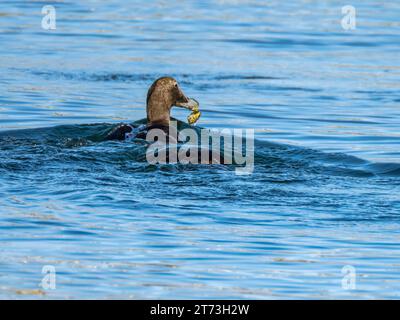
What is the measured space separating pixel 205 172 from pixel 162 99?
8.70 ft

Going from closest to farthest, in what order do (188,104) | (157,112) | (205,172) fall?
(205,172) → (157,112) → (188,104)

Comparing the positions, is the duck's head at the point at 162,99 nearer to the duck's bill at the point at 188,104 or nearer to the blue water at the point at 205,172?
the duck's bill at the point at 188,104

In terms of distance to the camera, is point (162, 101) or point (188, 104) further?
point (188, 104)

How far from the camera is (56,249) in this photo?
8.20 metres

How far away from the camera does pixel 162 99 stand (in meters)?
13.0

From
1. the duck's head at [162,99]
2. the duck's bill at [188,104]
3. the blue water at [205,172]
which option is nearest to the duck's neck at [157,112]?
the duck's head at [162,99]

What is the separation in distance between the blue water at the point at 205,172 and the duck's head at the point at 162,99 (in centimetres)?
56

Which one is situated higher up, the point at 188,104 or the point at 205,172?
the point at 188,104

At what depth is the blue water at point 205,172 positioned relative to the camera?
7828 mm

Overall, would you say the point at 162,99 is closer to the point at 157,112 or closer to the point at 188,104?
the point at 157,112

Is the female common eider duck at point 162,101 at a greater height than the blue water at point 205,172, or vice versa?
the female common eider duck at point 162,101

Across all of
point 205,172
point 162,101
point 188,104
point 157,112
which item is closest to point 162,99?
point 162,101

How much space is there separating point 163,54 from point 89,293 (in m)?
12.8

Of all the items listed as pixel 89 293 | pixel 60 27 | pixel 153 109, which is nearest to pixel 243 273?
pixel 89 293
